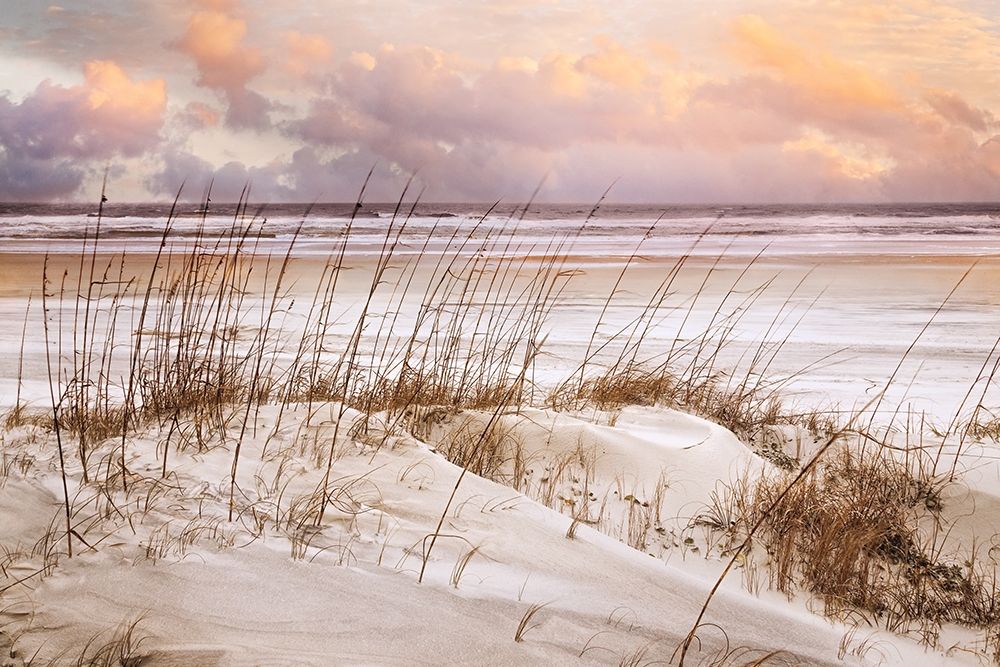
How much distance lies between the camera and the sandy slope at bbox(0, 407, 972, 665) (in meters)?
1.85

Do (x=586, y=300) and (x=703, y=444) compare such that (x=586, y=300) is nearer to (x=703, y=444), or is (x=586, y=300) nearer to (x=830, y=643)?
(x=703, y=444)

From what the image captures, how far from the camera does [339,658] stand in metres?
1.79

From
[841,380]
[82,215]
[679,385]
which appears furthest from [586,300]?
[82,215]

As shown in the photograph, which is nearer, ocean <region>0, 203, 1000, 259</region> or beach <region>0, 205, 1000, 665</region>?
beach <region>0, 205, 1000, 665</region>

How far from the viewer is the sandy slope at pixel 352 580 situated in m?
1.85

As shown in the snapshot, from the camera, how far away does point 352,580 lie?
211 centimetres

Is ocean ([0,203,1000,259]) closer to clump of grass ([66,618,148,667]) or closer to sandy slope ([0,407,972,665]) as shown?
sandy slope ([0,407,972,665])

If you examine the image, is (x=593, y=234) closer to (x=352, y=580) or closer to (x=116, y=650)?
(x=352, y=580)

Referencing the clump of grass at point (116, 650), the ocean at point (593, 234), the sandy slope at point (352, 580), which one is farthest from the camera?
the ocean at point (593, 234)

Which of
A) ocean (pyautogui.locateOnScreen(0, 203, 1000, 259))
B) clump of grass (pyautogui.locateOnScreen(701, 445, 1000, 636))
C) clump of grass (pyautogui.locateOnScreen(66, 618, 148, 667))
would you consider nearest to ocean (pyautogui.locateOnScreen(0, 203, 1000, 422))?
ocean (pyautogui.locateOnScreen(0, 203, 1000, 259))

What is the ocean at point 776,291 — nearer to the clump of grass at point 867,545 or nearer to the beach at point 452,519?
the beach at point 452,519

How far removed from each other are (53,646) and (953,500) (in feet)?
12.7

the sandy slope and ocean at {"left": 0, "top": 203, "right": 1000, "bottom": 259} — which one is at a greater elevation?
ocean at {"left": 0, "top": 203, "right": 1000, "bottom": 259}

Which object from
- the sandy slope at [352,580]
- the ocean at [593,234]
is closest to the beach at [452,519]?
the sandy slope at [352,580]
